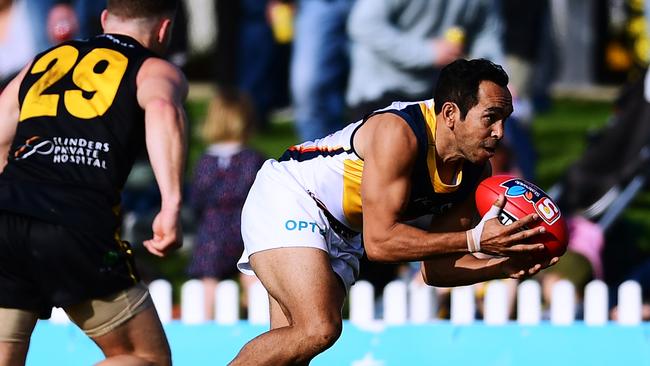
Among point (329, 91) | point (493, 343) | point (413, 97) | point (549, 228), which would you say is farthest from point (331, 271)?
point (329, 91)

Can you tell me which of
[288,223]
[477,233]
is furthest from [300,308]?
[477,233]

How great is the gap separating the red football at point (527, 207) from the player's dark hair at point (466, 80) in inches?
12.8

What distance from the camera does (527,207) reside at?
5895mm

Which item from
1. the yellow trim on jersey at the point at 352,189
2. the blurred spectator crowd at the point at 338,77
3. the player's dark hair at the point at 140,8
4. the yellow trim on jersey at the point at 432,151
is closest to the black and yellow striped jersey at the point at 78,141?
the player's dark hair at the point at 140,8

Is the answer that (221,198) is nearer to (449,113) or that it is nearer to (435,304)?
(435,304)

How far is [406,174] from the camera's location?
5.89 meters

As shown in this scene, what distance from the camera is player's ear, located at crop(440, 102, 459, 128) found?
5.96m

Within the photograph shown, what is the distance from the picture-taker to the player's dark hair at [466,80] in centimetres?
591

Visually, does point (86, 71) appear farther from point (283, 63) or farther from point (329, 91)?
point (283, 63)

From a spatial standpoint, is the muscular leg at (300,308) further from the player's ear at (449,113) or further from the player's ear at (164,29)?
the player's ear at (164,29)

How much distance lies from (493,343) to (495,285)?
51cm

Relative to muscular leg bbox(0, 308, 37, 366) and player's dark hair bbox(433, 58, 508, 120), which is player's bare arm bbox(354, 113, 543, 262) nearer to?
player's dark hair bbox(433, 58, 508, 120)

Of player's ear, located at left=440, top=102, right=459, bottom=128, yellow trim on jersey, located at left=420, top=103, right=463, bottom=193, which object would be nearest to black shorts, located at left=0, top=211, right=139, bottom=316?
Answer: yellow trim on jersey, located at left=420, top=103, right=463, bottom=193

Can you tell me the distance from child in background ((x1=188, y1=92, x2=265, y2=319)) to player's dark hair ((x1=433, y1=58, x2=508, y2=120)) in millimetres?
3748
